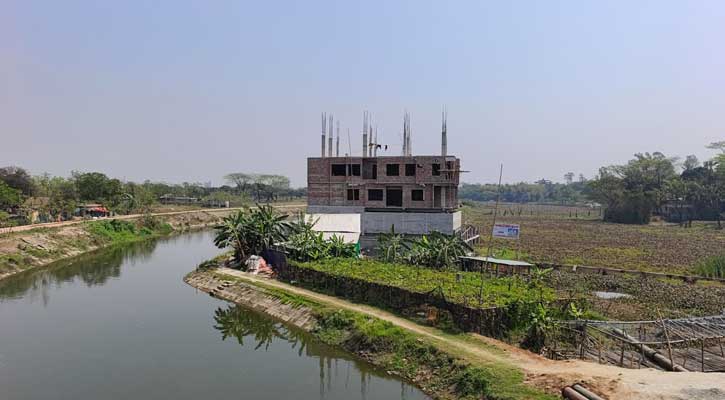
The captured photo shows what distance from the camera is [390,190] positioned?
1761 inches

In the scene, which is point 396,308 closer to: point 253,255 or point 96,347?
point 96,347

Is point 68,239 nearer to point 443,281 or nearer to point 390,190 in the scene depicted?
point 390,190

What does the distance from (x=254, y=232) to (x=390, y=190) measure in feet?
45.7

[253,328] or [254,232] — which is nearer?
[253,328]

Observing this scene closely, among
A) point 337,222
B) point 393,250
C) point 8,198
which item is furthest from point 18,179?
point 393,250

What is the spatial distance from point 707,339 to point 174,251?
48626 mm

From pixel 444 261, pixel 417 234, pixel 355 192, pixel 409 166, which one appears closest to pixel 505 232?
pixel 444 261

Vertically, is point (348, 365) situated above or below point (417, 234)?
below

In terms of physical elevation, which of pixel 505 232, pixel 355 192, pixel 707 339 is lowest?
pixel 707 339

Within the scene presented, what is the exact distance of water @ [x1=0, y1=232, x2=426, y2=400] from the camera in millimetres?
17500

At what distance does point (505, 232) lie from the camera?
102 ft

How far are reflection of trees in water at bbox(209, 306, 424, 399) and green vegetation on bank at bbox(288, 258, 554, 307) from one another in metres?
4.20

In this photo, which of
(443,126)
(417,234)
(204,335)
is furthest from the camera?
(443,126)

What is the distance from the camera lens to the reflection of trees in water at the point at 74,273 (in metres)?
32.3
